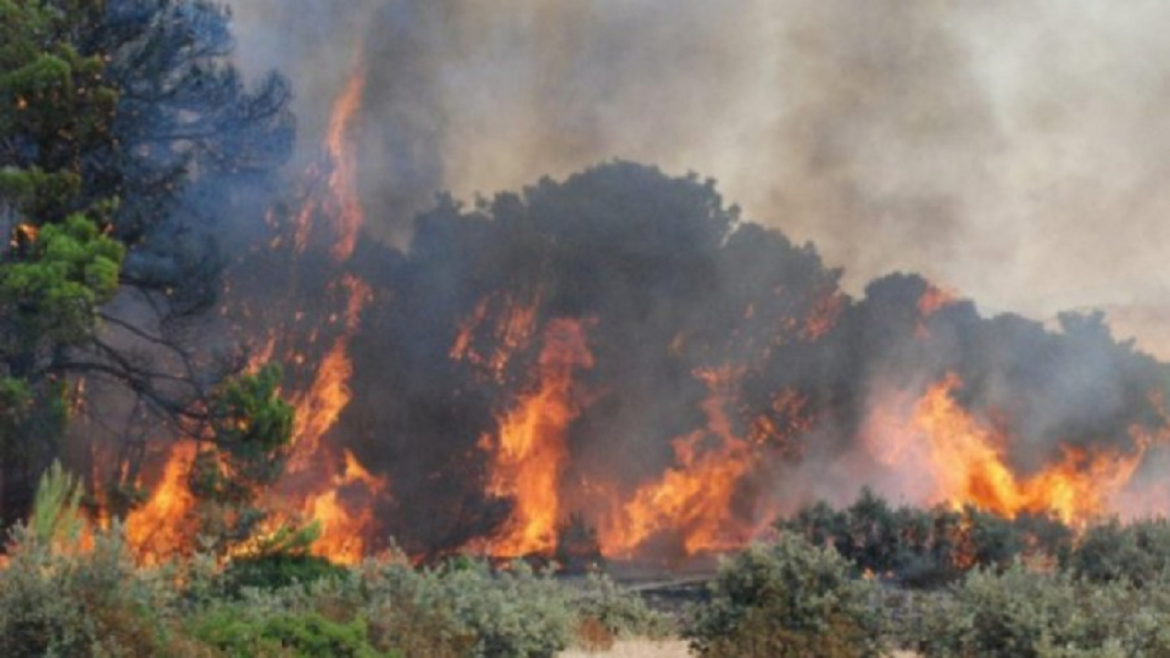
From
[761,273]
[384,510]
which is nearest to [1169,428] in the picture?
[761,273]

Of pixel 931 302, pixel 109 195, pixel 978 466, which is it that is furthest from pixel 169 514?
pixel 931 302

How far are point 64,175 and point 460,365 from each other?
44.9ft

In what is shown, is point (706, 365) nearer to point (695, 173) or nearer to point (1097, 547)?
point (695, 173)

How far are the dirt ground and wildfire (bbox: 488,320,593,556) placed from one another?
1431cm

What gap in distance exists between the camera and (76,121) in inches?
944

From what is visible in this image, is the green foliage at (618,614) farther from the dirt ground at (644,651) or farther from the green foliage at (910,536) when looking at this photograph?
the green foliage at (910,536)

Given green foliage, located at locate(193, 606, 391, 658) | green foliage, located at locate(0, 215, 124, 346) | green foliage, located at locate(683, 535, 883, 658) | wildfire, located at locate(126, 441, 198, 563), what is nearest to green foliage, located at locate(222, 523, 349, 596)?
wildfire, located at locate(126, 441, 198, 563)

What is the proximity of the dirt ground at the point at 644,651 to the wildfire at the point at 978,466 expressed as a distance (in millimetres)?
16620

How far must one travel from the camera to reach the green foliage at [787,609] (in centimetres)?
1411

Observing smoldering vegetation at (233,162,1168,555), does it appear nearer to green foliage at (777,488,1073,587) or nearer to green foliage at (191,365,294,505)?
green foliage at (777,488,1073,587)

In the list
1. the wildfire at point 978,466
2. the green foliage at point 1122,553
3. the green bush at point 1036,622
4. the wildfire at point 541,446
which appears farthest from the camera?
the wildfire at point 978,466

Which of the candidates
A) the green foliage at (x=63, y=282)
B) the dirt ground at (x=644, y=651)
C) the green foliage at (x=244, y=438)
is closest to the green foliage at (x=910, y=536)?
the dirt ground at (x=644, y=651)

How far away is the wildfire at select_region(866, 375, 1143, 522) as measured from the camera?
34344 mm

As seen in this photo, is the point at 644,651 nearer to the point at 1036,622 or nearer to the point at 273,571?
the point at 273,571
